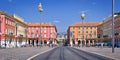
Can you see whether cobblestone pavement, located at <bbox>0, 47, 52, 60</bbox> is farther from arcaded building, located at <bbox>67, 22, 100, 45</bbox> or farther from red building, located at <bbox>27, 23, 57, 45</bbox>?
arcaded building, located at <bbox>67, 22, 100, 45</bbox>

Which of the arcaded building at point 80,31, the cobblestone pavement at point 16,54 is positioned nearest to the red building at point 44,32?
the arcaded building at point 80,31

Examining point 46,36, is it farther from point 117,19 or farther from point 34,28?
point 117,19

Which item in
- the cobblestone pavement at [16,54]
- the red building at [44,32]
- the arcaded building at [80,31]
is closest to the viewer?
the cobblestone pavement at [16,54]

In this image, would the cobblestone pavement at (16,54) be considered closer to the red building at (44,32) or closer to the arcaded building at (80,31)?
the red building at (44,32)

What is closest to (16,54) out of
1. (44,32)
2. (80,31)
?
(44,32)

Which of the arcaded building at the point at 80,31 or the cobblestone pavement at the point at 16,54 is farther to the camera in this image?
the arcaded building at the point at 80,31

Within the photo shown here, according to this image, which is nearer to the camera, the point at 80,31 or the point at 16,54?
the point at 16,54

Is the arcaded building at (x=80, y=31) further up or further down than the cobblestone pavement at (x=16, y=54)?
further up

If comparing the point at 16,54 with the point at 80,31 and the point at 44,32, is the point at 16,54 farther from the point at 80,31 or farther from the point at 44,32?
the point at 80,31

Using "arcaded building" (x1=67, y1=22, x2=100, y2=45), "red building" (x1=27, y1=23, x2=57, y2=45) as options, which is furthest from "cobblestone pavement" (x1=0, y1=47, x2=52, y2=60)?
"arcaded building" (x1=67, y1=22, x2=100, y2=45)

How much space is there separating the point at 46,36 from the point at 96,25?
120 ft

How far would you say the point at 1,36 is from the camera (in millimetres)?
89062

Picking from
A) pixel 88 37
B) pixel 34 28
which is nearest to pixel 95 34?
pixel 88 37

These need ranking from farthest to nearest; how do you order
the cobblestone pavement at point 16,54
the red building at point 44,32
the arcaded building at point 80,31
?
the arcaded building at point 80,31
the red building at point 44,32
the cobblestone pavement at point 16,54
